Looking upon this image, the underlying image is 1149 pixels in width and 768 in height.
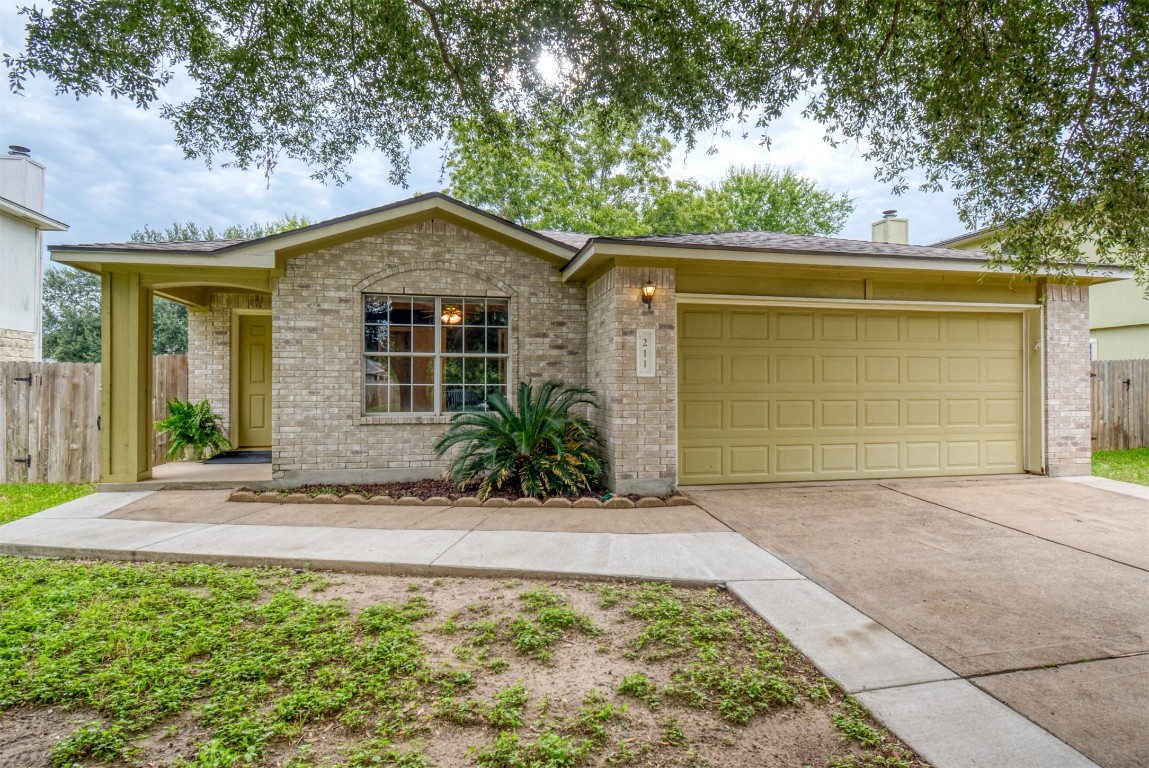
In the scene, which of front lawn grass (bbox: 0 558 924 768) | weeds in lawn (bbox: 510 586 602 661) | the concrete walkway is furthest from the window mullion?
weeds in lawn (bbox: 510 586 602 661)

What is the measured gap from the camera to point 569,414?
295 inches

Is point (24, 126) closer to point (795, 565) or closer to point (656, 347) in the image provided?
point (656, 347)

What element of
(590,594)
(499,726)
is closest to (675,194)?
(590,594)

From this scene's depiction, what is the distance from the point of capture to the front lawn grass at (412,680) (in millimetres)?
2156

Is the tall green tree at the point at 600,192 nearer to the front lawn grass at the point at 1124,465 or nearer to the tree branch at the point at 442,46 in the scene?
the front lawn grass at the point at 1124,465

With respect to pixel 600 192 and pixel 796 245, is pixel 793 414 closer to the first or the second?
pixel 796 245

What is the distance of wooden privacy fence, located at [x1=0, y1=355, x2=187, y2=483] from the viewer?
779cm

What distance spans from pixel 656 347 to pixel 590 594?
3.41 metres

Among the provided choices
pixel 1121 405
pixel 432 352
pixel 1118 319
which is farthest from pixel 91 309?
pixel 1118 319

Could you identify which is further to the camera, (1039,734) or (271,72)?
(271,72)

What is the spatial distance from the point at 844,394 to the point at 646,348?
2981 millimetres

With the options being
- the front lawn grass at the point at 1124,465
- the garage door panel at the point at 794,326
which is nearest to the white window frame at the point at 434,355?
the garage door panel at the point at 794,326

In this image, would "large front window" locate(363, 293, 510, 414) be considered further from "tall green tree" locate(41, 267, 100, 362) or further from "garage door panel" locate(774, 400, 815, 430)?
"tall green tree" locate(41, 267, 100, 362)

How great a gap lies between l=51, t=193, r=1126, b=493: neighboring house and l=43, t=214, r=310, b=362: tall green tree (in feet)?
57.7
